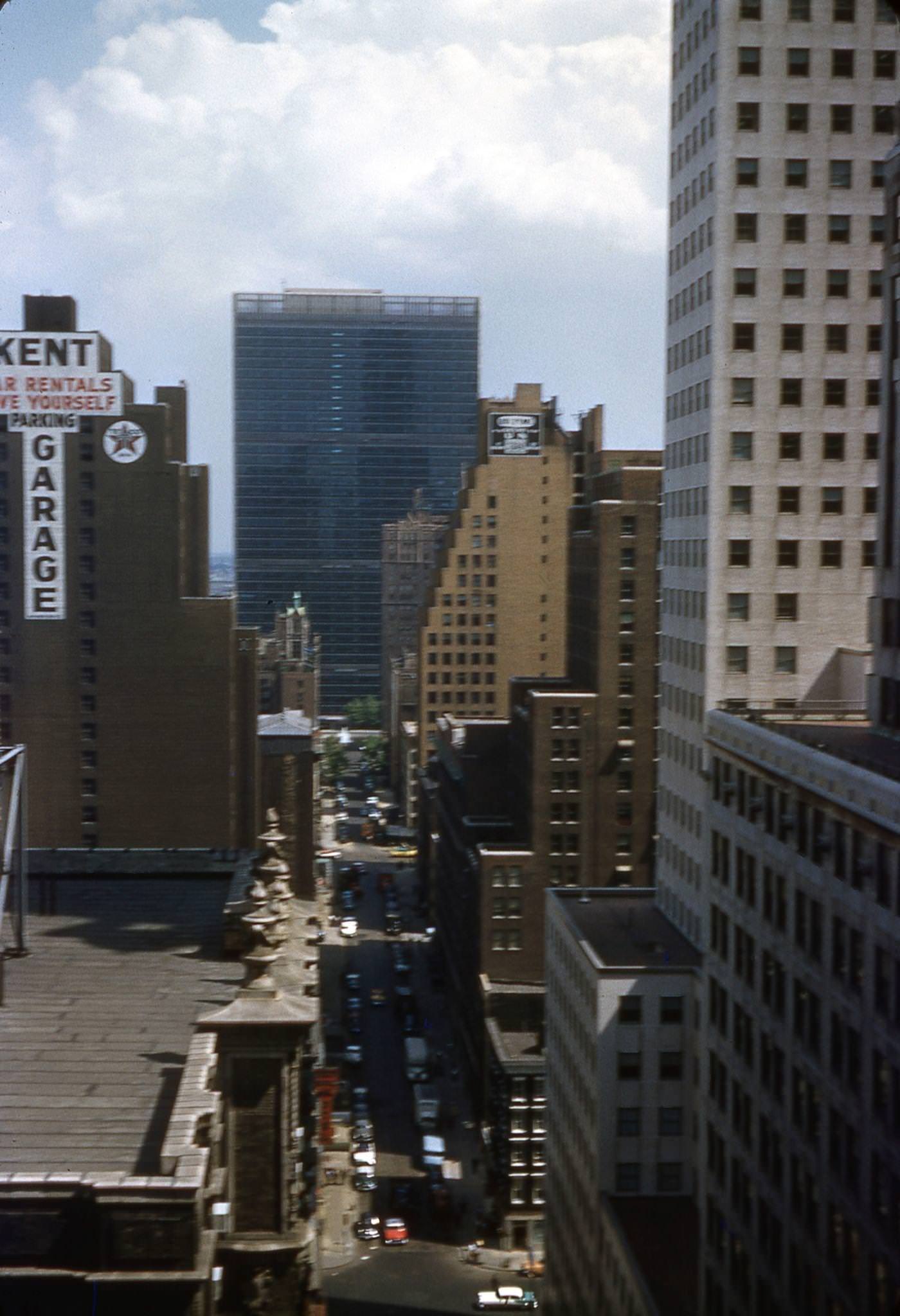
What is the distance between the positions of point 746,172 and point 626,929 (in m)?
22.1

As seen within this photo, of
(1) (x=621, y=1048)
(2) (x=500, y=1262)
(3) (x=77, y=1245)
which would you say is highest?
(3) (x=77, y=1245)

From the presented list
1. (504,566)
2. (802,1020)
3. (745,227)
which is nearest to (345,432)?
(504,566)

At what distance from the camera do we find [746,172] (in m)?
43.2

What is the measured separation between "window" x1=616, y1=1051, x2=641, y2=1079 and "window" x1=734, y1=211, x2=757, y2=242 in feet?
73.1

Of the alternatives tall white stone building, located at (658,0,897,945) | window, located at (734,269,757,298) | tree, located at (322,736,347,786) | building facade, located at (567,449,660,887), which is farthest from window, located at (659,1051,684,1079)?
tree, located at (322,736,347,786)

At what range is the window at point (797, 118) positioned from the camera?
141 feet

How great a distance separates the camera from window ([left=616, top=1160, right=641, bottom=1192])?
42438mm

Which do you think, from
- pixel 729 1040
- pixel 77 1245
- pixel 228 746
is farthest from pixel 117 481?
pixel 77 1245

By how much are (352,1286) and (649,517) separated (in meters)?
36.9

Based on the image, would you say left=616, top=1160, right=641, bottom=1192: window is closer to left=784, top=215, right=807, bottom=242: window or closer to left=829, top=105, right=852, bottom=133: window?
left=784, top=215, right=807, bottom=242: window

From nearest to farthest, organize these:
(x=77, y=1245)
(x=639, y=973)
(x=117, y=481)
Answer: (x=77, y=1245) < (x=639, y=973) < (x=117, y=481)

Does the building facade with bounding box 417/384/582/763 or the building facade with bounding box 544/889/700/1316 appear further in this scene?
the building facade with bounding box 417/384/582/763

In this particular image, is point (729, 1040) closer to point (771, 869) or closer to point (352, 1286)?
point (771, 869)

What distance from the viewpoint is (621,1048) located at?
139ft
